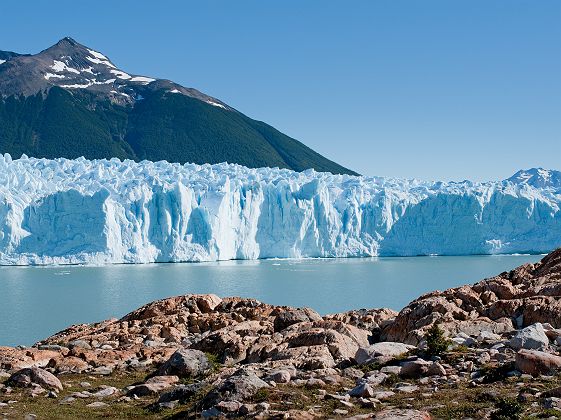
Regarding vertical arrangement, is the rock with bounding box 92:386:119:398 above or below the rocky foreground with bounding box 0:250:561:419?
below

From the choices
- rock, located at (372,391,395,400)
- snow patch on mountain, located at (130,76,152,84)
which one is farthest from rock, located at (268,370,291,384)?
snow patch on mountain, located at (130,76,152,84)

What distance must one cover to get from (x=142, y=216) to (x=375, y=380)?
55.3 m

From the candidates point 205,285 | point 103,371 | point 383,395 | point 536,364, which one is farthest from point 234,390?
point 205,285

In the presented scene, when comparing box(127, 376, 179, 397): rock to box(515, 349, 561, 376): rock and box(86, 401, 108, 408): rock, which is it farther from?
box(515, 349, 561, 376): rock

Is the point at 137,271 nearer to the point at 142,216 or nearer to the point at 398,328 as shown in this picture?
the point at 142,216

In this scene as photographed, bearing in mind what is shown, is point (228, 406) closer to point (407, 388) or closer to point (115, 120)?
point (407, 388)

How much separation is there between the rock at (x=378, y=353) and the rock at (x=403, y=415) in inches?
125

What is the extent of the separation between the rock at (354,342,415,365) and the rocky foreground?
0.08ft

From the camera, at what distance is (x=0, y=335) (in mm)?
27234

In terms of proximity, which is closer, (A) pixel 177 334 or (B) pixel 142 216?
(A) pixel 177 334

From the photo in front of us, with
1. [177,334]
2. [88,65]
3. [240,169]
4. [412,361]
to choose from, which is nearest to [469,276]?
[240,169]

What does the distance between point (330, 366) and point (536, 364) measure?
9.73 ft

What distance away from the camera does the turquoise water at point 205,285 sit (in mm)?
34469

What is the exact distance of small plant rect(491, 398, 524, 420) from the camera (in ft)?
22.6
